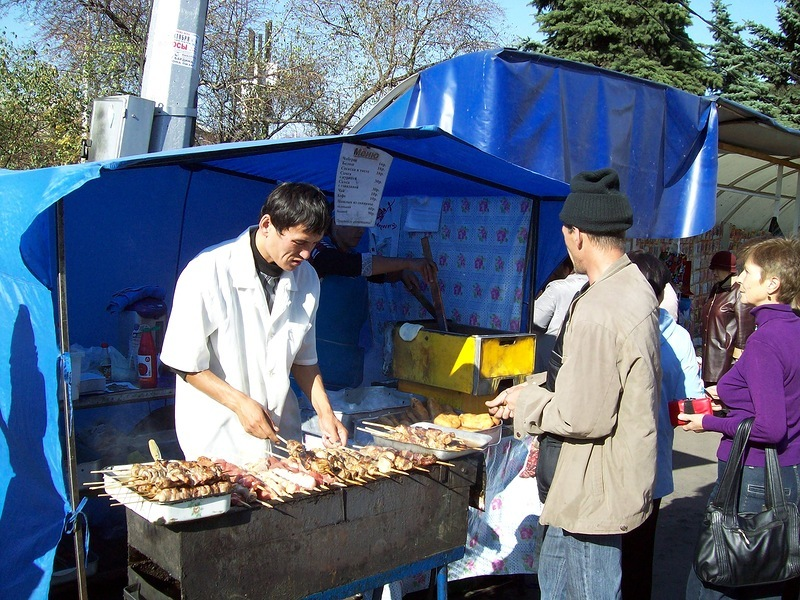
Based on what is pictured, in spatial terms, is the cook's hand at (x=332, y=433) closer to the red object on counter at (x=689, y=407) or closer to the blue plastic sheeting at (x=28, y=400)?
the blue plastic sheeting at (x=28, y=400)

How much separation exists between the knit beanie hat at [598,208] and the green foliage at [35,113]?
35.5 feet

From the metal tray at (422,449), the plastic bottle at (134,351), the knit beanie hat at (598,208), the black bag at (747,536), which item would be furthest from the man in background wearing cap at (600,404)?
the plastic bottle at (134,351)

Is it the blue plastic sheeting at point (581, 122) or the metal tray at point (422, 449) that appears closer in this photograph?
the metal tray at point (422, 449)

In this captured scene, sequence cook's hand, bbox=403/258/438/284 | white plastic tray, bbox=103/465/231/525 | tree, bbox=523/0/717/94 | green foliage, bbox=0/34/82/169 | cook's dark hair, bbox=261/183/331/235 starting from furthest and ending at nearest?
tree, bbox=523/0/717/94 → green foliage, bbox=0/34/82/169 → cook's hand, bbox=403/258/438/284 → cook's dark hair, bbox=261/183/331/235 → white plastic tray, bbox=103/465/231/525

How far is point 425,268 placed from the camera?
198 inches

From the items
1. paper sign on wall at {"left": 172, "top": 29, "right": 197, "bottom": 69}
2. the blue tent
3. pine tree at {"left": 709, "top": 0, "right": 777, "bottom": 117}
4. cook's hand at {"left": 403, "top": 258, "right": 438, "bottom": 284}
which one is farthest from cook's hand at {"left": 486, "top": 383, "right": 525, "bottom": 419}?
pine tree at {"left": 709, "top": 0, "right": 777, "bottom": 117}

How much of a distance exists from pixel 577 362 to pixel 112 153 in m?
3.73

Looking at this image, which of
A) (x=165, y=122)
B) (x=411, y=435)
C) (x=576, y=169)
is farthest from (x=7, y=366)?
(x=576, y=169)

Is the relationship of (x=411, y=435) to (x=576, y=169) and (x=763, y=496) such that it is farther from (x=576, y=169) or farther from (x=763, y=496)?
(x=576, y=169)

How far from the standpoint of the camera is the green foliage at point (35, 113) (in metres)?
11.8

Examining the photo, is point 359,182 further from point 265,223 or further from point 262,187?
point 262,187

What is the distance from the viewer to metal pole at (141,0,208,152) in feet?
16.6

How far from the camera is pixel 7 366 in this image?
3404 mm

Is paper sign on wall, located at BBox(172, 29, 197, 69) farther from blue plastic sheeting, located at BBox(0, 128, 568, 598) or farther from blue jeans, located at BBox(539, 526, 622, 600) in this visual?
blue jeans, located at BBox(539, 526, 622, 600)
